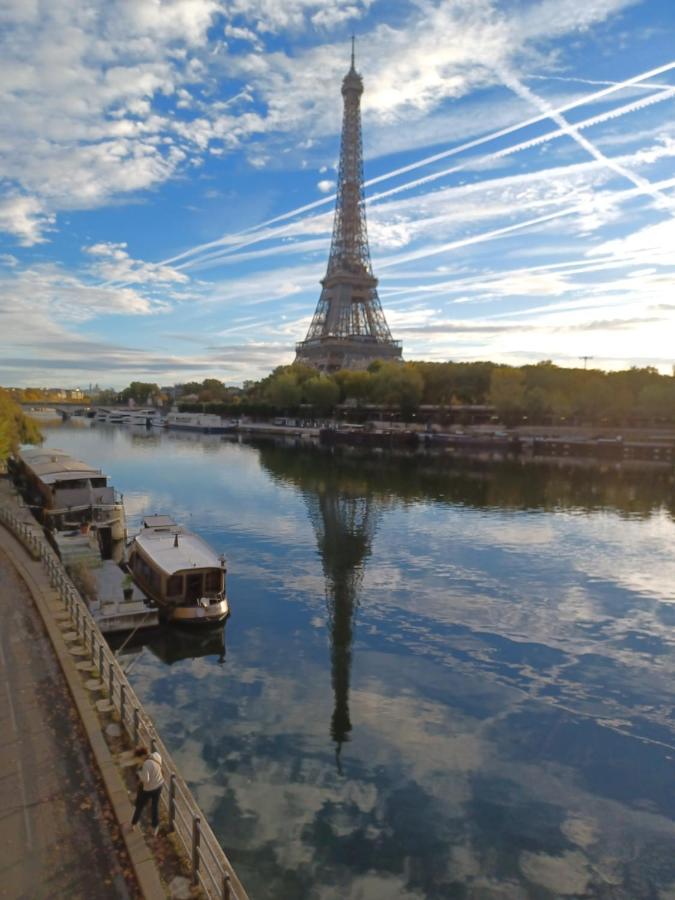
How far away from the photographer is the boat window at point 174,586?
27312 mm

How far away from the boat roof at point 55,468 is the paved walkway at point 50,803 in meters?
27.4

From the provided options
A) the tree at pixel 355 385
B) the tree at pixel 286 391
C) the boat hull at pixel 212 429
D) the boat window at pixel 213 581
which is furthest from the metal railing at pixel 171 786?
the boat hull at pixel 212 429

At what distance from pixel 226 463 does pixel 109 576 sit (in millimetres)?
57998

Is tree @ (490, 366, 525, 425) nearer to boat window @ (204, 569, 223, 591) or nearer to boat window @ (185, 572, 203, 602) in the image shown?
boat window @ (204, 569, 223, 591)

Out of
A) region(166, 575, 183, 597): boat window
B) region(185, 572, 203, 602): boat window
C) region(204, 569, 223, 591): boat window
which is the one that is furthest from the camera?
region(204, 569, 223, 591): boat window

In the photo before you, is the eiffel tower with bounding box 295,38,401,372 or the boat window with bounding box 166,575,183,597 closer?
the boat window with bounding box 166,575,183,597

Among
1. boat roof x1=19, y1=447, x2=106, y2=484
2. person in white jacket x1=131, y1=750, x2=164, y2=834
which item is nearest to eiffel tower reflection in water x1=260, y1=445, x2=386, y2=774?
person in white jacket x1=131, y1=750, x2=164, y2=834

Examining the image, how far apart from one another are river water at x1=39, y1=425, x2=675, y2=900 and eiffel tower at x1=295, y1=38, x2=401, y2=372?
463 ft

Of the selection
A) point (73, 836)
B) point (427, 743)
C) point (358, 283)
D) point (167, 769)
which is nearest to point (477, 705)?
point (427, 743)

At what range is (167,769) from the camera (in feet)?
39.0

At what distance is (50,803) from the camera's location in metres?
11.6

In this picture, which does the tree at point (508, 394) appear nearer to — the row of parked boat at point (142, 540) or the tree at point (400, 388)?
the tree at point (400, 388)

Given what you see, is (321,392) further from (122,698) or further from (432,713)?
(122,698)

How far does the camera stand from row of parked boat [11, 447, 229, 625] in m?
27.2
